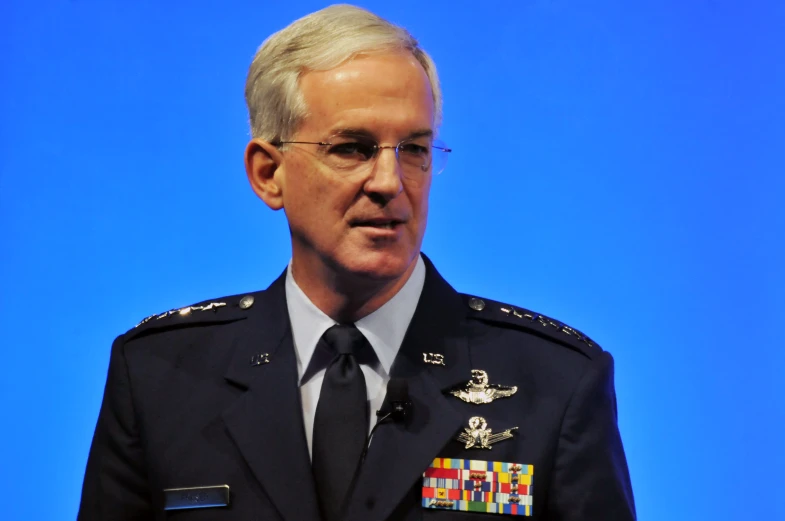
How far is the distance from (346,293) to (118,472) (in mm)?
608

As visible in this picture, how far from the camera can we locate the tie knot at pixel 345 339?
2.45m

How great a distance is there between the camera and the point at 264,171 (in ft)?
8.52

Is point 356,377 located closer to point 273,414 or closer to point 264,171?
point 273,414

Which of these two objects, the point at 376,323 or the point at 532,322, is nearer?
the point at 376,323

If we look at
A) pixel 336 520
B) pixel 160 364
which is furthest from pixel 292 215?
pixel 336 520

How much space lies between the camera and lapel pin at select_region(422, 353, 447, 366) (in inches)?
98.3

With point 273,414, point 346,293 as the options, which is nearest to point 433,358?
point 346,293

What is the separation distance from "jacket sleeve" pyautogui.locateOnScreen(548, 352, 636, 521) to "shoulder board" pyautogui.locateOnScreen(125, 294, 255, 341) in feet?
2.50

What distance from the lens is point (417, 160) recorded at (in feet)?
8.01

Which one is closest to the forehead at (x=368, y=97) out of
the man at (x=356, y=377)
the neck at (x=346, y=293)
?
the man at (x=356, y=377)

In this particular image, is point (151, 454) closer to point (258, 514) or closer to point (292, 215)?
point (258, 514)

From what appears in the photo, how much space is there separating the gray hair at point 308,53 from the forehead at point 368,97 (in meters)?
0.02

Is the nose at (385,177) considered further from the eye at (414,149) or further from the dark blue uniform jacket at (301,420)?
the dark blue uniform jacket at (301,420)

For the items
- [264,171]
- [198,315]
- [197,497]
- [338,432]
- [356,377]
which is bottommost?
[197,497]
